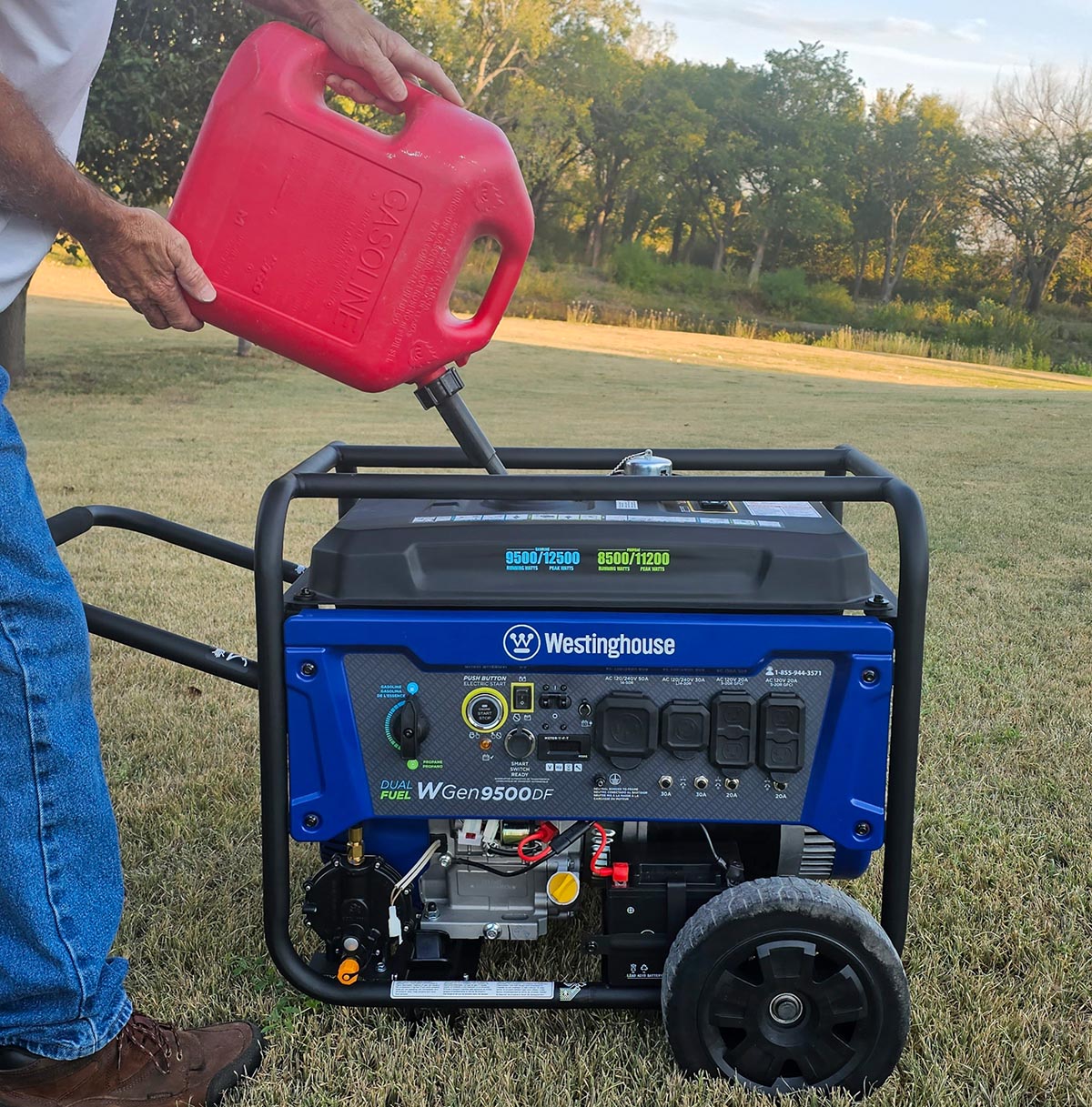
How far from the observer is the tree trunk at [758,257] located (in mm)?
40156

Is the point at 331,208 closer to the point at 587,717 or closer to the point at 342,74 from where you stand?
the point at 342,74

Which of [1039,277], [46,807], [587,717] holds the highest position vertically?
[587,717]

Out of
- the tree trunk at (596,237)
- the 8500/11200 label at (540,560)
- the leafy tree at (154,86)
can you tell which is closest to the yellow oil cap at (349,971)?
the 8500/11200 label at (540,560)

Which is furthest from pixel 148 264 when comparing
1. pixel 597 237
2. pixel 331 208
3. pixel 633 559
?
pixel 597 237

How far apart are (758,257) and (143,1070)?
4182 cm

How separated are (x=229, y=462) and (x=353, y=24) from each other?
669cm

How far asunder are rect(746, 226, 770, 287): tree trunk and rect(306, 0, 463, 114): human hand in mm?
39033

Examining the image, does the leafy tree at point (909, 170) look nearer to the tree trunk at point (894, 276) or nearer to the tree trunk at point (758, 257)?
the tree trunk at point (894, 276)

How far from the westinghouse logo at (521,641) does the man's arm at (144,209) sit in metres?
0.74

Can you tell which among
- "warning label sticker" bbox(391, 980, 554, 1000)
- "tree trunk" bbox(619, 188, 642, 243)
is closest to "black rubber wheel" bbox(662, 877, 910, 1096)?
"warning label sticker" bbox(391, 980, 554, 1000)

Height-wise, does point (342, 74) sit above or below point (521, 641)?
above

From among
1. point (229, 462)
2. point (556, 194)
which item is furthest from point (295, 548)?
point (556, 194)

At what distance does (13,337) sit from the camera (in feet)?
40.6

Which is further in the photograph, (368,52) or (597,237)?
(597,237)
